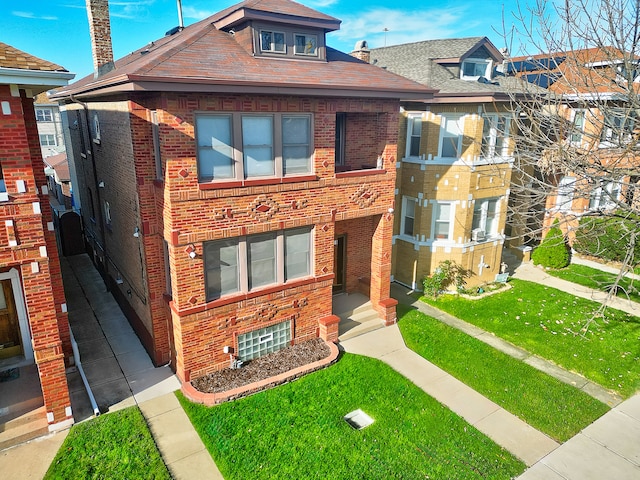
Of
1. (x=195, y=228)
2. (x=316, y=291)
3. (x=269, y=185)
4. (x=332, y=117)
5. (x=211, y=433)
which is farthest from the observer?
(x=316, y=291)

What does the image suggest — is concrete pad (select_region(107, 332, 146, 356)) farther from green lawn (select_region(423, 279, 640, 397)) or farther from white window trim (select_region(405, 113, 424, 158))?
white window trim (select_region(405, 113, 424, 158))

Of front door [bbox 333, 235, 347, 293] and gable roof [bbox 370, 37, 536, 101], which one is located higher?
gable roof [bbox 370, 37, 536, 101]

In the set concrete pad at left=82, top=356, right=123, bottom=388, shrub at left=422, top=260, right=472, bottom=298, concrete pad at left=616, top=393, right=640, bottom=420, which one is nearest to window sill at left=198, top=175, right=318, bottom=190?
concrete pad at left=82, top=356, right=123, bottom=388

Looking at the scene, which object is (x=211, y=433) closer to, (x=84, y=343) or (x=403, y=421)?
(x=403, y=421)

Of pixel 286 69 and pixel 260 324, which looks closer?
pixel 286 69

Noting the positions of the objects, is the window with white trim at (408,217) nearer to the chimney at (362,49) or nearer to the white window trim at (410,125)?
the white window trim at (410,125)

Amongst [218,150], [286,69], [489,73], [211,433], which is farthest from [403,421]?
[489,73]

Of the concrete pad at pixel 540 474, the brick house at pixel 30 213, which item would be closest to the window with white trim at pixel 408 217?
the concrete pad at pixel 540 474
